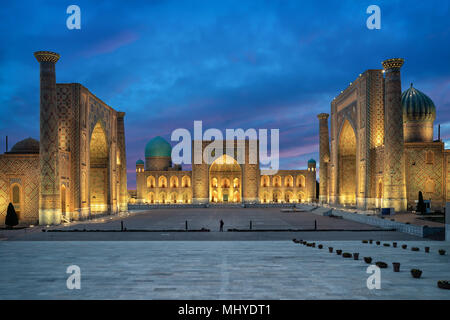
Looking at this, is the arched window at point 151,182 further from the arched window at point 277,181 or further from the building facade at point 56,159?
the building facade at point 56,159

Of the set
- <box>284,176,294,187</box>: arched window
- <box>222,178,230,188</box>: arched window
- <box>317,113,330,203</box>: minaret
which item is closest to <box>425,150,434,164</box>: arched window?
<box>317,113,330,203</box>: minaret

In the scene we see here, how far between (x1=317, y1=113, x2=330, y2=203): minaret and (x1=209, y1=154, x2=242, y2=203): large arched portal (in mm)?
14127

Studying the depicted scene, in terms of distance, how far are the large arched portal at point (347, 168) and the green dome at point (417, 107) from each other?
746 cm

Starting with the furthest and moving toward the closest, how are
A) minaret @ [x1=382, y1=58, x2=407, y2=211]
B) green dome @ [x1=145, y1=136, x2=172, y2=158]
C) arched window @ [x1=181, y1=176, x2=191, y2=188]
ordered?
1. green dome @ [x1=145, y1=136, x2=172, y2=158]
2. arched window @ [x1=181, y1=176, x2=191, y2=188]
3. minaret @ [x1=382, y1=58, x2=407, y2=211]

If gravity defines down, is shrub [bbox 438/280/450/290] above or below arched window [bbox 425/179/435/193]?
below

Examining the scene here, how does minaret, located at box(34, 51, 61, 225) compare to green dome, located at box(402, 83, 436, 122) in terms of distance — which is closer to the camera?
minaret, located at box(34, 51, 61, 225)

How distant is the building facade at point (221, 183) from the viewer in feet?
189

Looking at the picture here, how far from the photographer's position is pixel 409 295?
8.39 meters

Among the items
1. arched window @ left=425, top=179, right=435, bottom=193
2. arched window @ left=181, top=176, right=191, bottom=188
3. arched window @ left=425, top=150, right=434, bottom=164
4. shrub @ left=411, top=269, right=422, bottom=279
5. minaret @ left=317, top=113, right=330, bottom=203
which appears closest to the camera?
shrub @ left=411, top=269, right=422, bottom=279

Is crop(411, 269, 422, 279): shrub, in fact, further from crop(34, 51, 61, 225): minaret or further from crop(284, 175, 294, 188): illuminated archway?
crop(284, 175, 294, 188): illuminated archway

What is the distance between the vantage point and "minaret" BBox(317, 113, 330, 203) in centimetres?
4950

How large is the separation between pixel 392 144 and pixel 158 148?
42797mm

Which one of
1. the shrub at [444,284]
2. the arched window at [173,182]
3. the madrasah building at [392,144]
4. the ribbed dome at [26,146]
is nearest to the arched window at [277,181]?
the arched window at [173,182]
